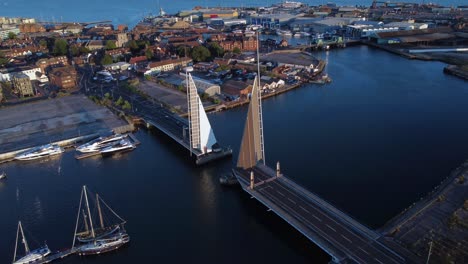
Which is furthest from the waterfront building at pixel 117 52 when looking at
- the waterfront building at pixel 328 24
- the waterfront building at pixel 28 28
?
the waterfront building at pixel 328 24

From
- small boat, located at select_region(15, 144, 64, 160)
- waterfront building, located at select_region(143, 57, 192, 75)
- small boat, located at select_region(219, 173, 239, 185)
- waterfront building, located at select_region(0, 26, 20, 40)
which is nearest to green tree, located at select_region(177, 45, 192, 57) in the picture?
waterfront building, located at select_region(143, 57, 192, 75)

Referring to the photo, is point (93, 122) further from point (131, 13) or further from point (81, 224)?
point (131, 13)

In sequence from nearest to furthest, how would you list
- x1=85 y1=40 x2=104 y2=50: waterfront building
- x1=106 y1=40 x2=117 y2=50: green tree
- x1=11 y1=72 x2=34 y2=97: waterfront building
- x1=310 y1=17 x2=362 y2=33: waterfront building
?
1. x1=11 y1=72 x2=34 y2=97: waterfront building
2. x1=106 y1=40 x2=117 y2=50: green tree
3. x1=85 y1=40 x2=104 y2=50: waterfront building
4. x1=310 y1=17 x2=362 y2=33: waterfront building

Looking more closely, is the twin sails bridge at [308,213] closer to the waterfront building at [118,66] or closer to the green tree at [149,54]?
the waterfront building at [118,66]

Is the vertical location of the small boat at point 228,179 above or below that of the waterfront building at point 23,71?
below

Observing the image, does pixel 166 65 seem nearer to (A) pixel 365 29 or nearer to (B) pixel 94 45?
(B) pixel 94 45

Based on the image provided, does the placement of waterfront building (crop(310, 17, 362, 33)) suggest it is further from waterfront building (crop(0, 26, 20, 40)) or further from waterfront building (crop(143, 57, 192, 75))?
waterfront building (crop(0, 26, 20, 40))

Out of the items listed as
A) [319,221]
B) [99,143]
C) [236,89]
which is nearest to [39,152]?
[99,143]
